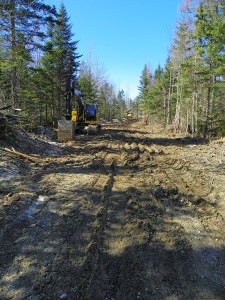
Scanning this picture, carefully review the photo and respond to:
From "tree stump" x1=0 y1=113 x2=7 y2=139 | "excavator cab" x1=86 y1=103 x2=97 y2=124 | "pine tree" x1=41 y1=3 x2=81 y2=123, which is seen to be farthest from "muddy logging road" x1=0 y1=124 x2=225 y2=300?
"pine tree" x1=41 y1=3 x2=81 y2=123

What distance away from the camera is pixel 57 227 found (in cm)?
512

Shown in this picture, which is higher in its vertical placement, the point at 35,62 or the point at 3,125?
the point at 35,62

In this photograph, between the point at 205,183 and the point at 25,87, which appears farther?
the point at 25,87

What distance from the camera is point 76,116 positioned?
2159 centimetres

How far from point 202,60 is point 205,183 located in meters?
14.8

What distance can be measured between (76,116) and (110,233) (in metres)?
17.3

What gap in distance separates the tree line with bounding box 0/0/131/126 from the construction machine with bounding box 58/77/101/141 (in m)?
2.01

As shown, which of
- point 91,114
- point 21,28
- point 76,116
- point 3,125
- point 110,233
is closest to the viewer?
point 110,233

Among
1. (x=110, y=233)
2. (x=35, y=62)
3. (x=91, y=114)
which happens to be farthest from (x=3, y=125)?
(x=35, y=62)

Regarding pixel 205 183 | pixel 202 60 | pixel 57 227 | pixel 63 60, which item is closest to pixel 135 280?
pixel 57 227

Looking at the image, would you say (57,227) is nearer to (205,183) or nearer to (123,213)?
(123,213)

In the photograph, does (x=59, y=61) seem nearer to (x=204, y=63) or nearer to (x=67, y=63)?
(x=67, y=63)

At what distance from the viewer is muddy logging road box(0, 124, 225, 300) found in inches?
141

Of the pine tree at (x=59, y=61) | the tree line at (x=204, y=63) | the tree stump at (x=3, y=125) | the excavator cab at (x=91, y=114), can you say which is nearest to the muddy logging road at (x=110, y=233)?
the tree stump at (x=3, y=125)
